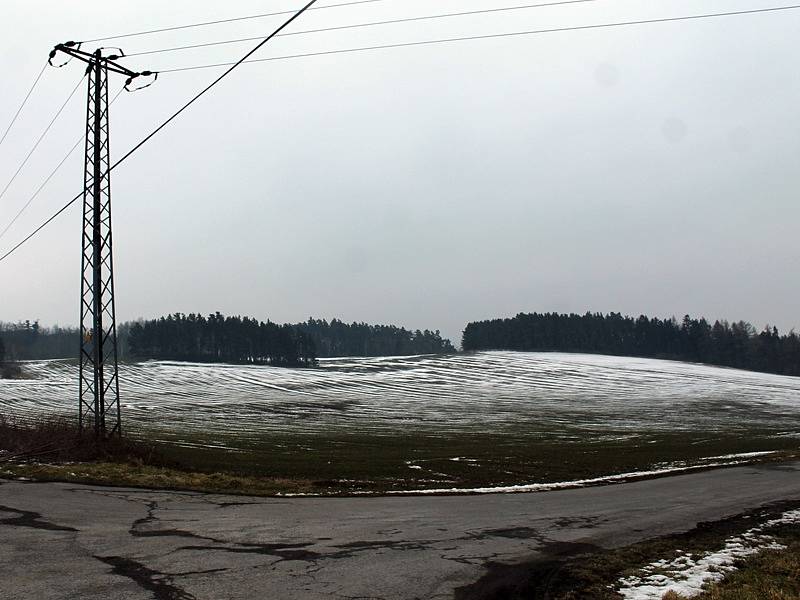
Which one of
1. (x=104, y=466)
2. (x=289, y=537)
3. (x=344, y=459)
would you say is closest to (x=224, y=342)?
(x=344, y=459)

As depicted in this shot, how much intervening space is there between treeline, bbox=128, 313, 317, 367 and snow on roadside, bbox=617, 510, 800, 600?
470 feet

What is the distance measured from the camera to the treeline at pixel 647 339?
164m

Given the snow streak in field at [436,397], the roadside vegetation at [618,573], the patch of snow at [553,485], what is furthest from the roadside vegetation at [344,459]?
the roadside vegetation at [618,573]

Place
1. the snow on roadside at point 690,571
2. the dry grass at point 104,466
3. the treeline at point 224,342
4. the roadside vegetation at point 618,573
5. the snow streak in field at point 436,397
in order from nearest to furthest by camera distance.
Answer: the roadside vegetation at point 618,573, the snow on roadside at point 690,571, the dry grass at point 104,466, the snow streak in field at point 436,397, the treeline at point 224,342

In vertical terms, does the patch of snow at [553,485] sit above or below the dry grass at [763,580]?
below

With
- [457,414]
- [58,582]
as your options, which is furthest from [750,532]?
[457,414]

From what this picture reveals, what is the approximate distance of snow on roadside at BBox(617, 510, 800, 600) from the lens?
29.3 ft

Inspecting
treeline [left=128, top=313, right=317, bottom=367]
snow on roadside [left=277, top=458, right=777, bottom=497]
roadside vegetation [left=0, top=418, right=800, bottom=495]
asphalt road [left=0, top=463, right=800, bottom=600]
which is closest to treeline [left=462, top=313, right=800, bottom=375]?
treeline [left=128, top=313, right=317, bottom=367]

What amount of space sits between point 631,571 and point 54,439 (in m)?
19.4

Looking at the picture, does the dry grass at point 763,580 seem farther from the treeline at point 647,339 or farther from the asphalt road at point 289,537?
the treeline at point 647,339

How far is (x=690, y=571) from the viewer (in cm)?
1004

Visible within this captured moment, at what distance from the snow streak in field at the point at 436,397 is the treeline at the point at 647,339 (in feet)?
131

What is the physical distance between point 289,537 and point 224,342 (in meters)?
154

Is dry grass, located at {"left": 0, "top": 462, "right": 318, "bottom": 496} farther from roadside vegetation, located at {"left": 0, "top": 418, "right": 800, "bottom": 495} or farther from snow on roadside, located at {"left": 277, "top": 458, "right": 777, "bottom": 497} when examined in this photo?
snow on roadside, located at {"left": 277, "top": 458, "right": 777, "bottom": 497}
